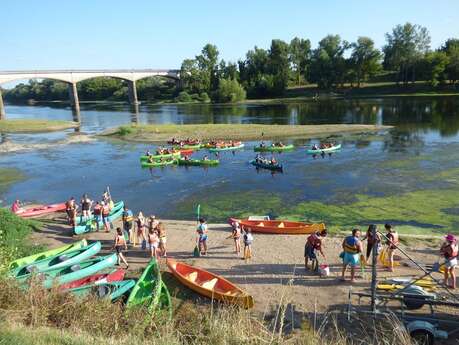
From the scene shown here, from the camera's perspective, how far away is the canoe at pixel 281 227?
2014 centimetres

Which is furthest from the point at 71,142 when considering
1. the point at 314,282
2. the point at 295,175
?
the point at 314,282

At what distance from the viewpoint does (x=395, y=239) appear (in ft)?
49.0

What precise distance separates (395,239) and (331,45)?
4484 inches

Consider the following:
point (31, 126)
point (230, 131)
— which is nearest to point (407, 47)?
point (230, 131)

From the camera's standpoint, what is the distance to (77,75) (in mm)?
118000

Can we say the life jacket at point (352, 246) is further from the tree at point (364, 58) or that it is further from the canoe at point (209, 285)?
the tree at point (364, 58)

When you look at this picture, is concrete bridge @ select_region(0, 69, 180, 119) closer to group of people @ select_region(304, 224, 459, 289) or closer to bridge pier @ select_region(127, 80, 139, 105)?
bridge pier @ select_region(127, 80, 139, 105)

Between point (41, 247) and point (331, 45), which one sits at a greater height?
point (331, 45)

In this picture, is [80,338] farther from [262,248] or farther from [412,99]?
[412,99]

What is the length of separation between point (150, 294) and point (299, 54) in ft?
413

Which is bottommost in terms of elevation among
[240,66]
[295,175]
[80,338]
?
[295,175]

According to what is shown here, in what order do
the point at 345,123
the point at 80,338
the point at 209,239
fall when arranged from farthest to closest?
the point at 345,123 → the point at 209,239 → the point at 80,338

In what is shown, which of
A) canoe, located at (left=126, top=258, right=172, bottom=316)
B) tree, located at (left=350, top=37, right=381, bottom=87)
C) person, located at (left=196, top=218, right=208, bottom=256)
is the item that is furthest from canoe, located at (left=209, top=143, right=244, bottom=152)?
tree, located at (left=350, top=37, right=381, bottom=87)

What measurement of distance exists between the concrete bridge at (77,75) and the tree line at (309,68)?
9.63 meters
